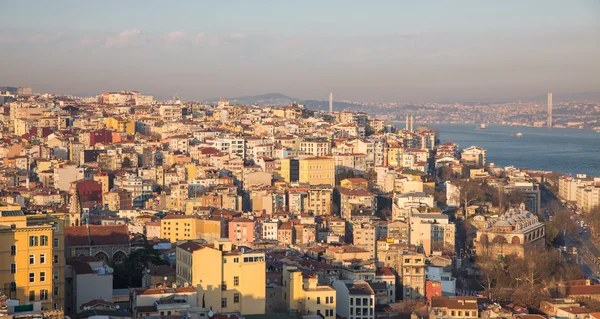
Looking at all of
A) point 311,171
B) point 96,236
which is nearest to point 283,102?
point 311,171

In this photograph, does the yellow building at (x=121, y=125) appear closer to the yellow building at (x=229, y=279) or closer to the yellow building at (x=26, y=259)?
the yellow building at (x=229, y=279)

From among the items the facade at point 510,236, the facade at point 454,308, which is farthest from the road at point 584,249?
the facade at point 454,308

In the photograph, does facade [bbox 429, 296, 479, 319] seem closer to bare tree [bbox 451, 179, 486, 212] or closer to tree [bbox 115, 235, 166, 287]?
tree [bbox 115, 235, 166, 287]

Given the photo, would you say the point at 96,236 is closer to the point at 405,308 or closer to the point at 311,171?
the point at 405,308

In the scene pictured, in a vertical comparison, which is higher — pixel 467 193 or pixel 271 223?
pixel 467 193

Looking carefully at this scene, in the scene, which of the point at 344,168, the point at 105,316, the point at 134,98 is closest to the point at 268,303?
the point at 105,316

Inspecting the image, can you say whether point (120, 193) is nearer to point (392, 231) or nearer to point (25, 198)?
point (25, 198)
